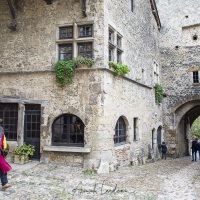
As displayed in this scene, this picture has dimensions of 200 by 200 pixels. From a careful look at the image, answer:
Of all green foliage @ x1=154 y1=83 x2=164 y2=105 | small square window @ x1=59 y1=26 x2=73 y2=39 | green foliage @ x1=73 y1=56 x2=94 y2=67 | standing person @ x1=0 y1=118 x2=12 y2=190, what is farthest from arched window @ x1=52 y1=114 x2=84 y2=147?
green foliage @ x1=154 y1=83 x2=164 y2=105

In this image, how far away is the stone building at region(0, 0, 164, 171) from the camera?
27.9 feet

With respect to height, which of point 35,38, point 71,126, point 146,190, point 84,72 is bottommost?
point 146,190

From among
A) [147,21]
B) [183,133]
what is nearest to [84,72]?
[147,21]

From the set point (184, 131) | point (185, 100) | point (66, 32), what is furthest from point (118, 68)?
point (184, 131)

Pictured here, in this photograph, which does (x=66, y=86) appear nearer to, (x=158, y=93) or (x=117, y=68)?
(x=117, y=68)

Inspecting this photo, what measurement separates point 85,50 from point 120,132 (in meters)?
3.57

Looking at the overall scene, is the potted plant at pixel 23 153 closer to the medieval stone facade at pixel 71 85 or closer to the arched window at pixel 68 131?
the medieval stone facade at pixel 71 85

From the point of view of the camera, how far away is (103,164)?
8211mm

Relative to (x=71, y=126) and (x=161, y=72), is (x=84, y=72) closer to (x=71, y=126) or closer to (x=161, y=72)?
(x=71, y=126)

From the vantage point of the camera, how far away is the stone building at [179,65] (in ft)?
55.3

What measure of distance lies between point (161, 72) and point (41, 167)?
39.6 feet

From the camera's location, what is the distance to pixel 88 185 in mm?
6582

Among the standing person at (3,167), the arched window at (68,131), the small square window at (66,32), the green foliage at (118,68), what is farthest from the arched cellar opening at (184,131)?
the standing person at (3,167)

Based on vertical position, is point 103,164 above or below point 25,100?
below
